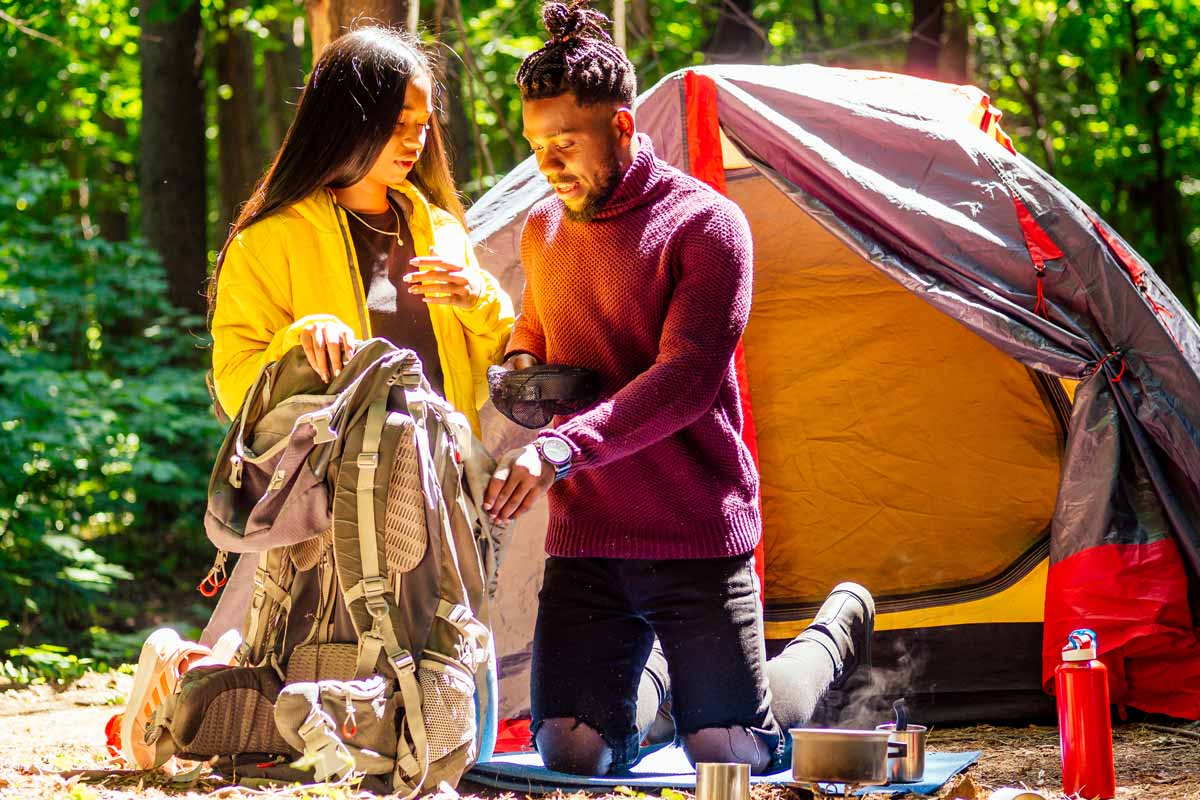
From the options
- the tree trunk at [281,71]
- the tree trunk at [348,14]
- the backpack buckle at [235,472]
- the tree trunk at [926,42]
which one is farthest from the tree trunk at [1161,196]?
the backpack buckle at [235,472]

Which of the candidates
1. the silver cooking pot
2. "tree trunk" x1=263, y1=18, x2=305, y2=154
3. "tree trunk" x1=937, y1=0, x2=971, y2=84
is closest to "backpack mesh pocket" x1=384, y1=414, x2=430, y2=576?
the silver cooking pot

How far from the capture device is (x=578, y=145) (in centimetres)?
261

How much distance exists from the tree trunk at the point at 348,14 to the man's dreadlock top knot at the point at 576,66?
167 cm

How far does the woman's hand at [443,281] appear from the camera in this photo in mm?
2719

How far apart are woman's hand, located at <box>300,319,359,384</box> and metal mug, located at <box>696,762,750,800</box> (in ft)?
3.41

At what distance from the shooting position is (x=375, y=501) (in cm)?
249

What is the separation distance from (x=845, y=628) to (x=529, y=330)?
1101 millimetres

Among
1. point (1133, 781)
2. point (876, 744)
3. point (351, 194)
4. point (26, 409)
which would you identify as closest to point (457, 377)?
point (351, 194)

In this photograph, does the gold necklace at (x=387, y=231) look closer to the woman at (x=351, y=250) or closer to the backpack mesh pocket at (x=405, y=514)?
the woman at (x=351, y=250)

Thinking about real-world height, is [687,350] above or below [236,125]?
below

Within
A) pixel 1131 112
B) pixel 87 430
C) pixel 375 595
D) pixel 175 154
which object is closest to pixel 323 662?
pixel 375 595

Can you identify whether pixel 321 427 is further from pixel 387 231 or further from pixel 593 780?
pixel 593 780

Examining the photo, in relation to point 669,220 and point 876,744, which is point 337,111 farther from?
point 876,744

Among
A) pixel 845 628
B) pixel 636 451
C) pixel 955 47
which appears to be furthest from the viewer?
pixel 955 47
